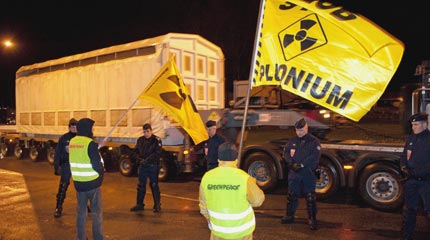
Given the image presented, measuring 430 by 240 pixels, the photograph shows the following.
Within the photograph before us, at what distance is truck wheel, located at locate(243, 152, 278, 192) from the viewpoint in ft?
30.4

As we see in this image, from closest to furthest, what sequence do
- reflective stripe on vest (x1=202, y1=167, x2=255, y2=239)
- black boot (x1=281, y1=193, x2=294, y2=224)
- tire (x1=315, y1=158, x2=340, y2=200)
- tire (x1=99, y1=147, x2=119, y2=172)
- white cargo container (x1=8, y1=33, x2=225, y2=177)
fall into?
1. reflective stripe on vest (x1=202, y1=167, x2=255, y2=239)
2. black boot (x1=281, y1=193, x2=294, y2=224)
3. tire (x1=315, y1=158, x2=340, y2=200)
4. white cargo container (x1=8, y1=33, x2=225, y2=177)
5. tire (x1=99, y1=147, x2=119, y2=172)

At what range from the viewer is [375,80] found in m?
4.77

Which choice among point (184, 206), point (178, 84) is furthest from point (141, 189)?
point (178, 84)

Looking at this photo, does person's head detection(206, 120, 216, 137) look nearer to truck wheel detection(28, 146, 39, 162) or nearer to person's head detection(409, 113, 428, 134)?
person's head detection(409, 113, 428, 134)

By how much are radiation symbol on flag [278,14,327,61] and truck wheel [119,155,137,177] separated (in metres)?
7.44

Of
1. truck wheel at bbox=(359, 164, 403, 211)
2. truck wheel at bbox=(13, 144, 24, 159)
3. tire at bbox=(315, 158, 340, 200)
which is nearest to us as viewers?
truck wheel at bbox=(359, 164, 403, 211)

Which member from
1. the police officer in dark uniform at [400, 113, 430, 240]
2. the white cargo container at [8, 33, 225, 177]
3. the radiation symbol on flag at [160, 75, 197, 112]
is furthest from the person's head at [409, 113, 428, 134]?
the white cargo container at [8, 33, 225, 177]

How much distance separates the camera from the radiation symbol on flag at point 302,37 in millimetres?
5157

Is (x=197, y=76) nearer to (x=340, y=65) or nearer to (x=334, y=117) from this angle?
(x=334, y=117)

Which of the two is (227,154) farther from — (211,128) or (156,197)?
(156,197)

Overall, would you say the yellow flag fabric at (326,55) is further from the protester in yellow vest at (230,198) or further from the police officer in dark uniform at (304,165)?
the protester in yellow vest at (230,198)

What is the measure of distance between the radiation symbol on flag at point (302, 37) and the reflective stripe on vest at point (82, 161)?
2.79m

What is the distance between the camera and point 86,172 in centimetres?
536

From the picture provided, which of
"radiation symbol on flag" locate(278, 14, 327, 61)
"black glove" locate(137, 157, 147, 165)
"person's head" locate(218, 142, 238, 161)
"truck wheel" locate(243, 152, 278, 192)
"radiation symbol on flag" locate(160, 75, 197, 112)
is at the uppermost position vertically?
"radiation symbol on flag" locate(278, 14, 327, 61)
